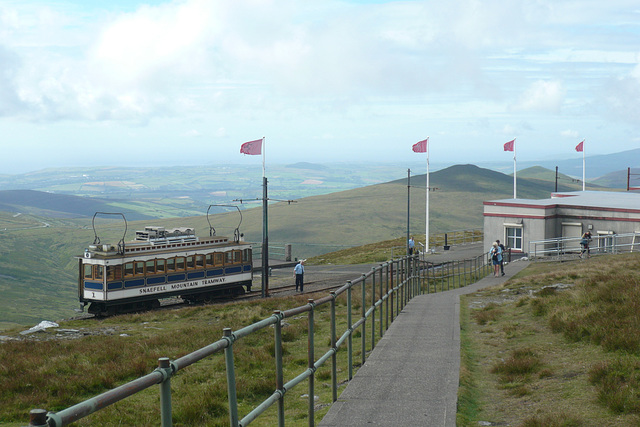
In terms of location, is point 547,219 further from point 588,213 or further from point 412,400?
point 412,400

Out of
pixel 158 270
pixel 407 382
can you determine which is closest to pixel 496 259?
pixel 158 270

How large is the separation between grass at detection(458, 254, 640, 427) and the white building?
28604mm

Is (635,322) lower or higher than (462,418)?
higher

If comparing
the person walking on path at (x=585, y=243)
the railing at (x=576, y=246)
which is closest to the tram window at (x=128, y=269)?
the railing at (x=576, y=246)

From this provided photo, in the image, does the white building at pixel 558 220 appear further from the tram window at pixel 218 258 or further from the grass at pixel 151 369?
the grass at pixel 151 369

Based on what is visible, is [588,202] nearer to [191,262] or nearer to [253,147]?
[253,147]

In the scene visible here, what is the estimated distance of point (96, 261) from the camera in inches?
1291

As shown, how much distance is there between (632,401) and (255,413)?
4.71m

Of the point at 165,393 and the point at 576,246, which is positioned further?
the point at 576,246

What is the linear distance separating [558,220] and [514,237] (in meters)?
3.29

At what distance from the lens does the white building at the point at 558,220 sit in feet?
141

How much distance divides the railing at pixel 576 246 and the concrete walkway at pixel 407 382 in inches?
1180

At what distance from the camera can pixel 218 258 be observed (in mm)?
38031

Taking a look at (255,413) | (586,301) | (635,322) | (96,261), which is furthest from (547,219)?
(255,413)
